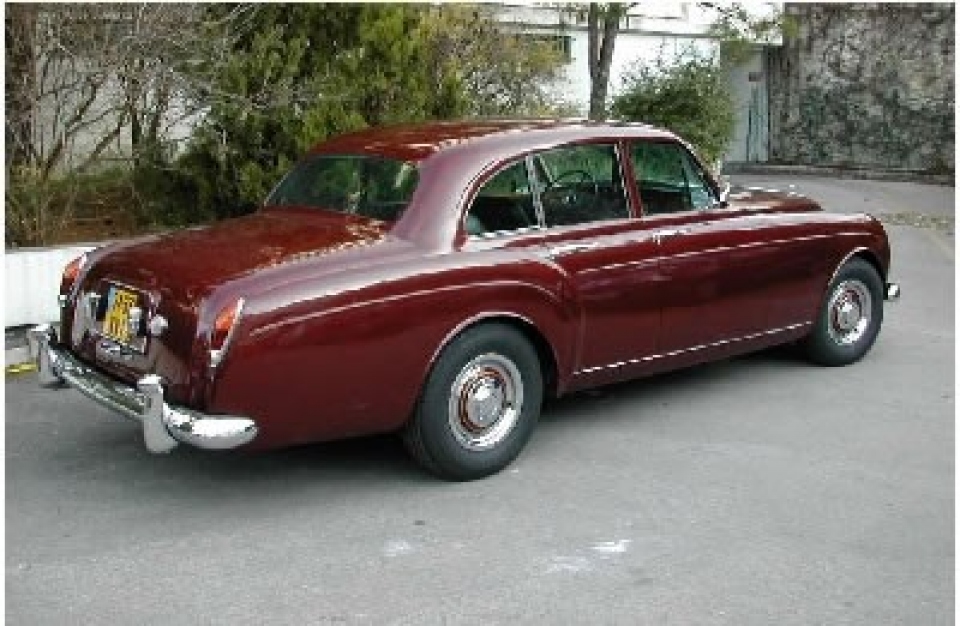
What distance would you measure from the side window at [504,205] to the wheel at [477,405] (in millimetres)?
506

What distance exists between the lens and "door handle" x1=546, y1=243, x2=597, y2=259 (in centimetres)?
527

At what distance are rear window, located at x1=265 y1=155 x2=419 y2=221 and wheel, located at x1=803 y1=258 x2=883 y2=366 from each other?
292 cm

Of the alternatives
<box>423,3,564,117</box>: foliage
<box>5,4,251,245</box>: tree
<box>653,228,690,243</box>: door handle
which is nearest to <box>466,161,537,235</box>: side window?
<box>653,228,690,243</box>: door handle

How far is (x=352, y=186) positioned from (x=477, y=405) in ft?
4.31

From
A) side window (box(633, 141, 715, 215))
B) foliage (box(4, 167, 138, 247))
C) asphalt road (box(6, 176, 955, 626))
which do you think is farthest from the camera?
foliage (box(4, 167, 138, 247))

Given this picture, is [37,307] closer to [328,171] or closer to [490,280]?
[328,171]

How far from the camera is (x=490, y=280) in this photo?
4.95 meters

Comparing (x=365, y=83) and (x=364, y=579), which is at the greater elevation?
(x=365, y=83)

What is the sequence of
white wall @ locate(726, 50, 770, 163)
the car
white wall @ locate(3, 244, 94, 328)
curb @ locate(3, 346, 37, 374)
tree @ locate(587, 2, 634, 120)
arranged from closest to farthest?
1. the car
2. curb @ locate(3, 346, 37, 374)
3. white wall @ locate(3, 244, 94, 328)
4. tree @ locate(587, 2, 634, 120)
5. white wall @ locate(726, 50, 770, 163)

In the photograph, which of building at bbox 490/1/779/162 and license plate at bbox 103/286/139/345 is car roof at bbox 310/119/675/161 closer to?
license plate at bbox 103/286/139/345

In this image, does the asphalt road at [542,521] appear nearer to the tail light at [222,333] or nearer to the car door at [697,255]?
the car door at [697,255]

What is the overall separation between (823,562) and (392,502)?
1.79 meters

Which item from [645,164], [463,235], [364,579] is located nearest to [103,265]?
[463,235]

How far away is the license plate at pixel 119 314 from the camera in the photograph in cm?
467
